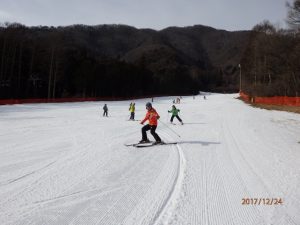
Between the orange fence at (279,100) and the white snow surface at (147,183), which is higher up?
the orange fence at (279,100)

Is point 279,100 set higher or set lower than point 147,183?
higher
